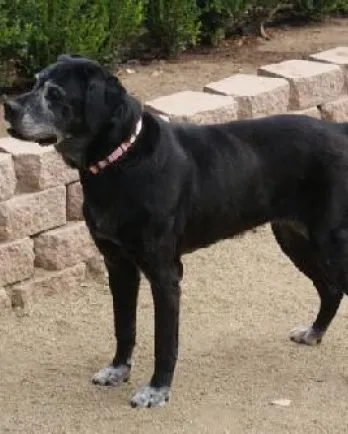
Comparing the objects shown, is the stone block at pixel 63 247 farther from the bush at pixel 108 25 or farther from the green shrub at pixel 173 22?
the green shrub at pixel 173 22

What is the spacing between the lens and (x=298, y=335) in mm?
5977

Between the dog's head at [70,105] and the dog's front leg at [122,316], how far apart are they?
2.35 feet

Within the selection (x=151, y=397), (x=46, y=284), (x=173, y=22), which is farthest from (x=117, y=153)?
(x=173, y=22)

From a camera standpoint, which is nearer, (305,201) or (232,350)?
(305,201)

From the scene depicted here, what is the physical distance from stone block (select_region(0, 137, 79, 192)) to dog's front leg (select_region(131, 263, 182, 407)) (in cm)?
139

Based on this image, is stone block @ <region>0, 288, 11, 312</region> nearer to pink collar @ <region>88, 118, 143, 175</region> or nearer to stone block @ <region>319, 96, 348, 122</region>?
pink collar @ <region>88, 118, 143, 175</region>

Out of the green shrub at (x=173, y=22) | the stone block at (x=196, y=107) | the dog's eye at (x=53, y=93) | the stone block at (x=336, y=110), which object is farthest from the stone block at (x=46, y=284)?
the green shrub at (x=173, y=22)

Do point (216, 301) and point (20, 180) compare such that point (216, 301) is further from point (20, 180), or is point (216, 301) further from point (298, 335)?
point (20, 180)

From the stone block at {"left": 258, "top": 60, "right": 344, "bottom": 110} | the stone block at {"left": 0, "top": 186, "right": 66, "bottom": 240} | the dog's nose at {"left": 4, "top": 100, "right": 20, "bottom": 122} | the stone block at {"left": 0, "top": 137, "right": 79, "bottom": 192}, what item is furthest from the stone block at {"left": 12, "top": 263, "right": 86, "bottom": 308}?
the stone block at {"left": 258, "top": 60, "right": 344, "bottom": 110}

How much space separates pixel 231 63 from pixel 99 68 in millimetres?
4744

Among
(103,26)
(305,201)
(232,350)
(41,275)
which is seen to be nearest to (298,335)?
(232,350)

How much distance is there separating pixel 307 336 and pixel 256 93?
223 cm

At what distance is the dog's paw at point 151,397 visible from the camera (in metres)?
5.27

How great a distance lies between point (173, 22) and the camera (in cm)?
924
